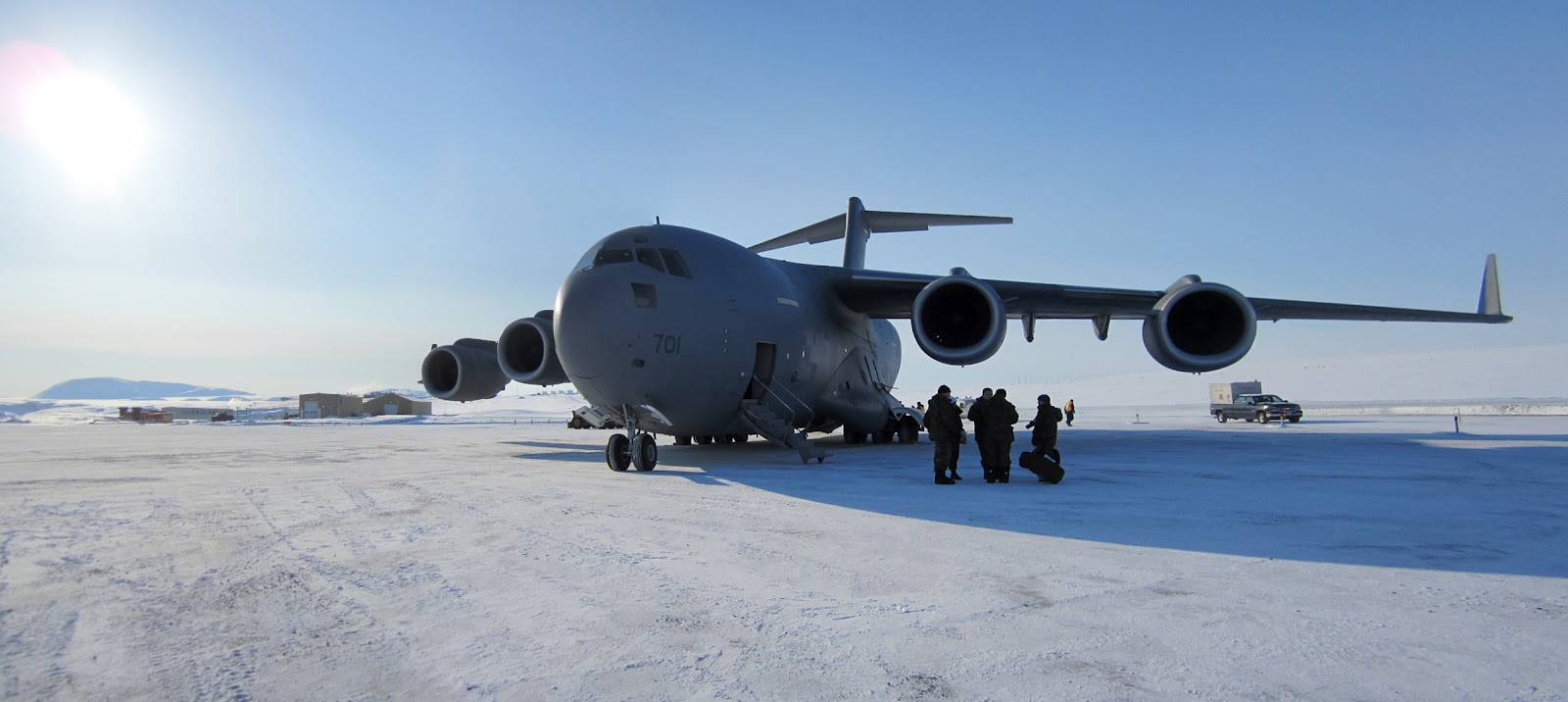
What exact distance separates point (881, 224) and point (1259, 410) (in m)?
18.8

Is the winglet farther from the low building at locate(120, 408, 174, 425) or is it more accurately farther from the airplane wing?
the low building at locate(120, 408, 174, 425)

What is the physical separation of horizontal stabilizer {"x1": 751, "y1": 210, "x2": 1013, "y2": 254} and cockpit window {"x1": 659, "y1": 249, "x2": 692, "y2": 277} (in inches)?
397

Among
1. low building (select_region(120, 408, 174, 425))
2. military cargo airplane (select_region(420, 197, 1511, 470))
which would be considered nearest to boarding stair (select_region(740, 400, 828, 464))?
military cargo airplane (select_region(420, 197, 1511, 470))

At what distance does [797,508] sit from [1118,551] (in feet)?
8.72

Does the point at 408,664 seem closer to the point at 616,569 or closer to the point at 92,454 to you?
the point at 616,569

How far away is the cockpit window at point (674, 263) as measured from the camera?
423 inches

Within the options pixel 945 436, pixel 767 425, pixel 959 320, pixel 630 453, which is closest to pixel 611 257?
pixel 630 453

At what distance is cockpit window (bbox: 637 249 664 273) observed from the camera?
1059 centimetres

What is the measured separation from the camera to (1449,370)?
2734 inches

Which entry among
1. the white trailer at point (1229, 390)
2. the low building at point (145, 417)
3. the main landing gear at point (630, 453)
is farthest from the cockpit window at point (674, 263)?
the low building at point (145, 417)

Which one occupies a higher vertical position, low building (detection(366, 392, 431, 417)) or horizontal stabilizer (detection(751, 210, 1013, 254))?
horizontal stabilizer (detection(751, 210, 1013, 254))

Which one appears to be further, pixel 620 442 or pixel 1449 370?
pixel 1449 370

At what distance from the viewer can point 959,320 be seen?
14070mm

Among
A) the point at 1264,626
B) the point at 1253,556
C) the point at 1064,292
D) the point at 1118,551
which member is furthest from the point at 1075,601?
the point at 1064,292
